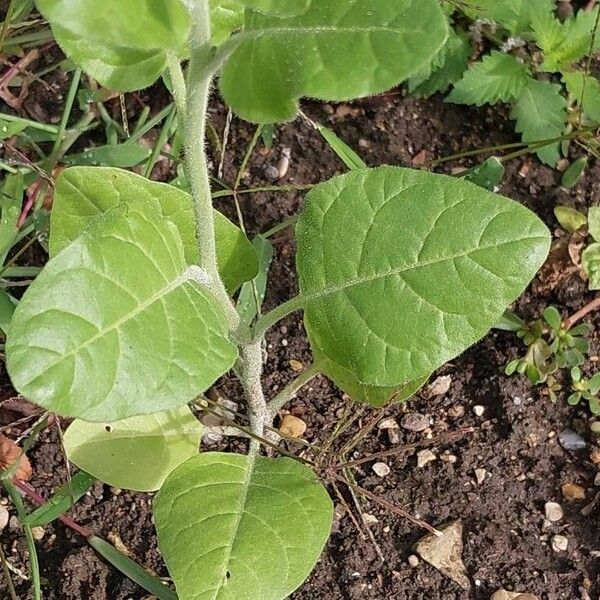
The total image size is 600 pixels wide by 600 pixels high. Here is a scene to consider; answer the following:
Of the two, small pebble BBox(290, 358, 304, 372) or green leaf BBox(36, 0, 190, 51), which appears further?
small pebble BBox(290, 358, 304, 372)

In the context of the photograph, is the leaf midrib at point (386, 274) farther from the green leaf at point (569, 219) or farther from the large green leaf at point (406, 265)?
the green leaf at point (569, 219)

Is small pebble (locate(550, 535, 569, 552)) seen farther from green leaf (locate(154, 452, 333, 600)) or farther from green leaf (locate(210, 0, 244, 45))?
green leaf (locate(210, 0, 244, 45))

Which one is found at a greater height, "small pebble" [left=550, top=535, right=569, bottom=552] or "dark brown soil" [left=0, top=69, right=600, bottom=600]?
"dark brown soil" [left=0, top=69, right=600, bottom=600]

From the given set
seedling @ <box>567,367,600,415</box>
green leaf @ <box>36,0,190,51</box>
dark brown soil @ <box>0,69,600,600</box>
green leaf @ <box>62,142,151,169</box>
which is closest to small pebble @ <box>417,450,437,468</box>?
dark brown soil @ <box>0,69,600,600</box>

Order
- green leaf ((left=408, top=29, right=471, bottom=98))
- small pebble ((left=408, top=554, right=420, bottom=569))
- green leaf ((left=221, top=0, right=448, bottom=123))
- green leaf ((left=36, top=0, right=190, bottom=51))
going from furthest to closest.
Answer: green leaf ((left=408, top=29, right=471, bottom=98)) → small pebble ((left=408, top=554, right=420, bottom=569)) → green leaf ((left=221, top=0, right=448, bottom=123)) → green leaf ((left=36, top=0, right=190, bottom=51))

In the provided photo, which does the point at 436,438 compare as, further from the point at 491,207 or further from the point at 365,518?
the point at 491,207

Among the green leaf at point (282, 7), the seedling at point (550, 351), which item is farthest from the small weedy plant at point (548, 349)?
the green leaf at point (282, 7)
